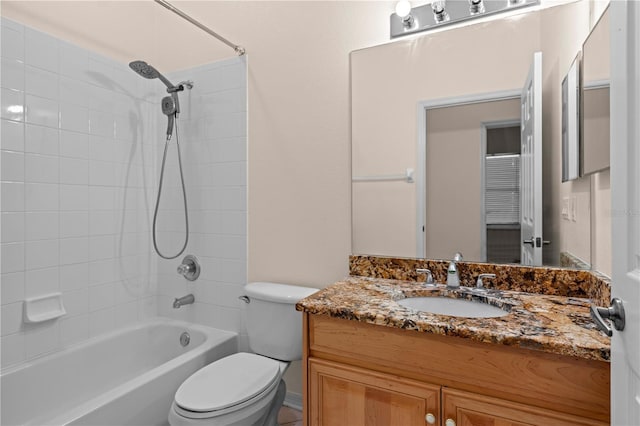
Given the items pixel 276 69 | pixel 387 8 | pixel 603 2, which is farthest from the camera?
pixel 276 69

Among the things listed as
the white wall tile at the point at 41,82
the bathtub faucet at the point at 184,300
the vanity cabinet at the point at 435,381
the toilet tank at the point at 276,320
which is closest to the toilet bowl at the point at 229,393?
the toilet tank at the point at 276,320

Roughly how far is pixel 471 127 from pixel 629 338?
103cm

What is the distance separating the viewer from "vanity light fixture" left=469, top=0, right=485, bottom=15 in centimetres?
146

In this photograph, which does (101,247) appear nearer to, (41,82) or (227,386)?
(41,82)

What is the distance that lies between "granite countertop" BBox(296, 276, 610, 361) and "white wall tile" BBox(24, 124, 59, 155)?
150 centimetres

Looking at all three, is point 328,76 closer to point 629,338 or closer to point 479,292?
point 479,292

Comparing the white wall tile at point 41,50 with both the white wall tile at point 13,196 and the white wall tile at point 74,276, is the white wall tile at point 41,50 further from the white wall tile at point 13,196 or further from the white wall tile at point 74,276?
the white wall tile at point 74,276

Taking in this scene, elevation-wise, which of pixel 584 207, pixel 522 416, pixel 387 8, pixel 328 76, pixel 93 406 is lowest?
pixel 93 406

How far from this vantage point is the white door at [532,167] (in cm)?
139

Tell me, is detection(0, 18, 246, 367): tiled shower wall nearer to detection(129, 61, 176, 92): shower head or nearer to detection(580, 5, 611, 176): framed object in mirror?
detection(129, 61, 176, 92): shower head

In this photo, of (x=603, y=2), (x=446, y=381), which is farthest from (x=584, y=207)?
(x=446, y=381)

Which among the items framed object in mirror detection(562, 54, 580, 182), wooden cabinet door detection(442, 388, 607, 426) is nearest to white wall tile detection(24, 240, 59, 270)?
wooden cabinet door detection(442, 388, 607, 426)

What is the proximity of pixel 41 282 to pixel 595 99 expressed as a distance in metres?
2.43

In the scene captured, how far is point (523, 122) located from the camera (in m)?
1.42
